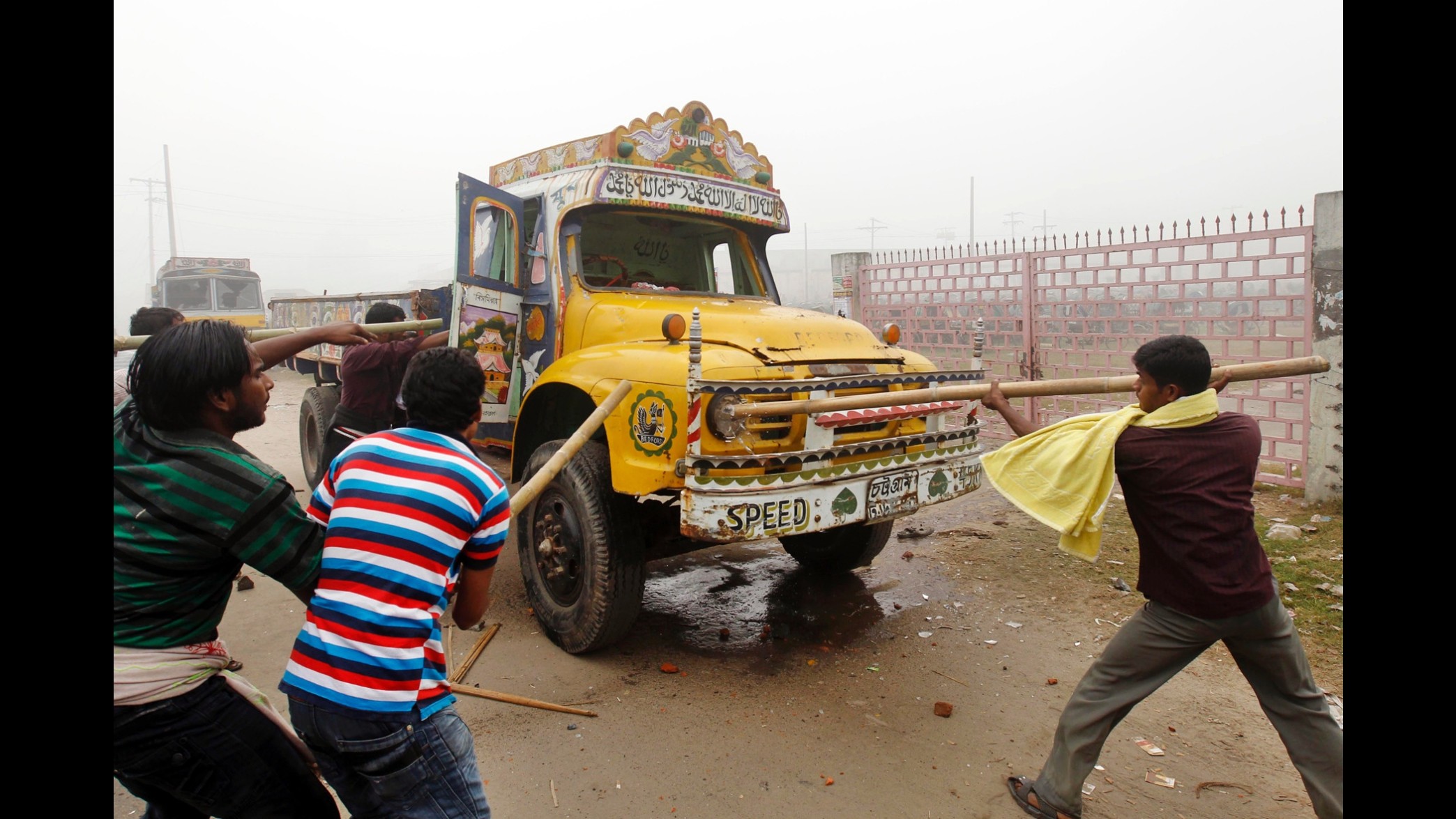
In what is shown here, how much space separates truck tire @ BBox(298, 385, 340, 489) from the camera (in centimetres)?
771

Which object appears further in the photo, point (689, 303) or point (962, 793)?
point (689, 303)

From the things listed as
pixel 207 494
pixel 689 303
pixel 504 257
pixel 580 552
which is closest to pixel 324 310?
pixel 504 257

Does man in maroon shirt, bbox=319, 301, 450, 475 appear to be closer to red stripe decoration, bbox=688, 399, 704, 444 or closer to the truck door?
the truck door

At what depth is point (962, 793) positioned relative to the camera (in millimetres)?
3045

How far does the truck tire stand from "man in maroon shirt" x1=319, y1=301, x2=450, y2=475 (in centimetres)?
230

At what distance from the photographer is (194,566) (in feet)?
5.66

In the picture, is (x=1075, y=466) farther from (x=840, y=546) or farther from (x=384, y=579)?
(x=840, y=546)

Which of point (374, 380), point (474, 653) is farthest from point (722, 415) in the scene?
point (374, 380)

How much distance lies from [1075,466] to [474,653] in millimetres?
3021

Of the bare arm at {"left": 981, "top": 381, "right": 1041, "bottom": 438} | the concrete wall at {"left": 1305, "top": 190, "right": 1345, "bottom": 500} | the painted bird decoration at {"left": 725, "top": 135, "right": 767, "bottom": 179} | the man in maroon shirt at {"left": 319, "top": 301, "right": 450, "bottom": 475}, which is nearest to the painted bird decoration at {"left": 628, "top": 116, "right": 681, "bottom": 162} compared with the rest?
the painted bird decoration at {"left": 725, "top": 135, "right": 767, "bottom": 179}

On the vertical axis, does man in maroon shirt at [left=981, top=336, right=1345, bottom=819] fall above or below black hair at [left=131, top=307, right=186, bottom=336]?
below

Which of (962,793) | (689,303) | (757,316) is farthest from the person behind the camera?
(689,303)

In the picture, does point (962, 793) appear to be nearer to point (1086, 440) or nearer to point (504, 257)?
point (1086, 440)

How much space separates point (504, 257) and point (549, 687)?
106 inches
